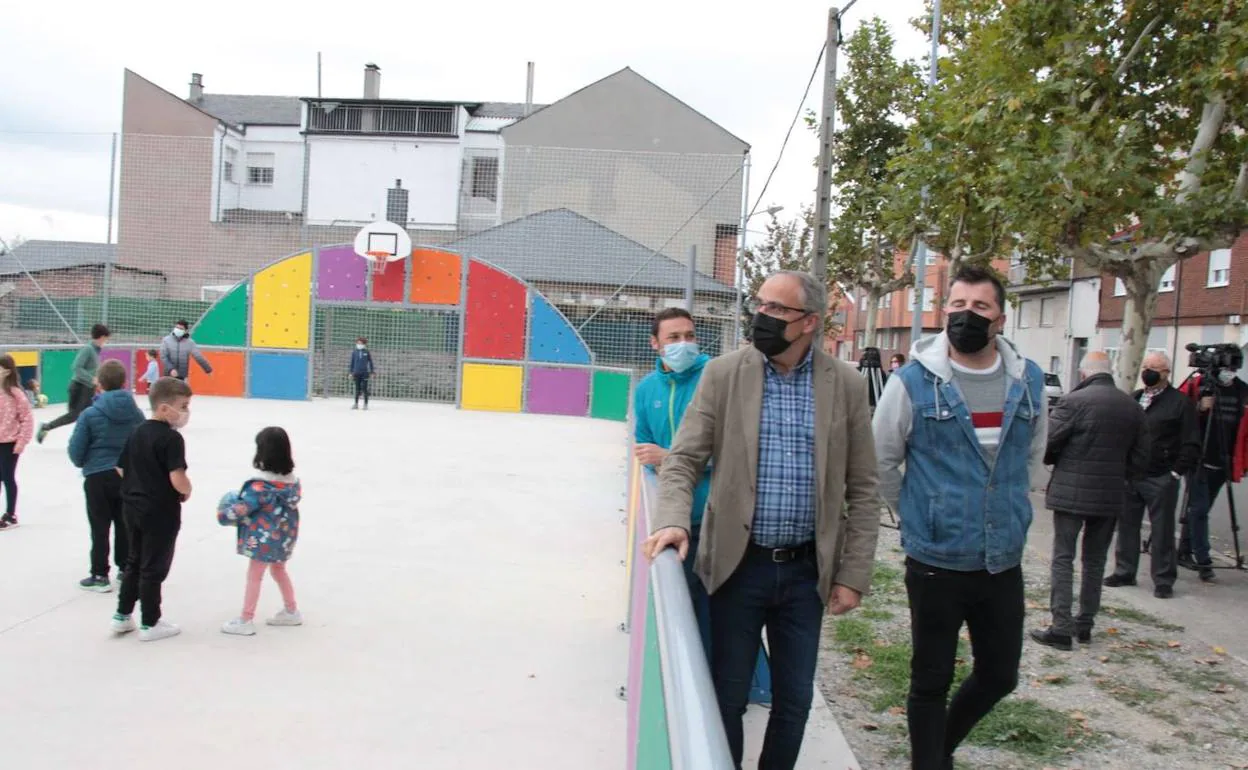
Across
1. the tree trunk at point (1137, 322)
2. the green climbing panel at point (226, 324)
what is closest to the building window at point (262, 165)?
the green climbing panel at point (226, 324)

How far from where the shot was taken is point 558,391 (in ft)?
65.6

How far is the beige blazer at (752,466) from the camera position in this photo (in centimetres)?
296

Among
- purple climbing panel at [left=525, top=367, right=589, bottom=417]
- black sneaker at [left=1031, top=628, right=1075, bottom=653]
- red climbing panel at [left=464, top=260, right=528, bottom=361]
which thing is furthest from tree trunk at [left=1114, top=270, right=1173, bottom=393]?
red climbing panel at [left=464, top=260, right=528, bottom=361]

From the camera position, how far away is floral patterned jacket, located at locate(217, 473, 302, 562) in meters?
5.20

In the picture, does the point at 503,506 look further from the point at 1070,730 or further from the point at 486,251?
the point at 486,251

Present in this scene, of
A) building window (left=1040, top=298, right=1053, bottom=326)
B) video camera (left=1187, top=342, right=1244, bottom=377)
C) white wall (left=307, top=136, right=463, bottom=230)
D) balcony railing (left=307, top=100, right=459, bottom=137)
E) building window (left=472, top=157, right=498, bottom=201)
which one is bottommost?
video camera (left=1187, top=342, right=1244, bottom=377)

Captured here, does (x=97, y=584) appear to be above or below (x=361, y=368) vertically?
below

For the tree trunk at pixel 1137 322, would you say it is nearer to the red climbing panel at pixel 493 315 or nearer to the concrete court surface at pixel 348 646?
the concrete court surface at pixel 348 646

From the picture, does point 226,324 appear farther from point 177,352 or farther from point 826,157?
point 826,157

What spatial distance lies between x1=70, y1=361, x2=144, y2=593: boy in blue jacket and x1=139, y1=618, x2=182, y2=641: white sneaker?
69cm

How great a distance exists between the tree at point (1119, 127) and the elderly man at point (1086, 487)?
320 centimetres

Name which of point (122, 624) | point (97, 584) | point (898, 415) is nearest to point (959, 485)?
point (898, 415)

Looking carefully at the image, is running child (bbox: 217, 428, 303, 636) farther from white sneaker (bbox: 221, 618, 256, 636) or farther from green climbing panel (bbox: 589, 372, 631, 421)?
green climbing panel (bbox: 589, 372, 631, 421)

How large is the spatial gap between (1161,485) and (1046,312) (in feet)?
111
